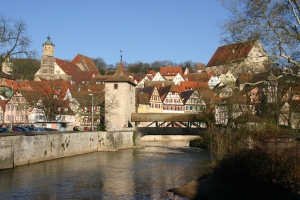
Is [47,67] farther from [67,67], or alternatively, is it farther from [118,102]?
[118,102]

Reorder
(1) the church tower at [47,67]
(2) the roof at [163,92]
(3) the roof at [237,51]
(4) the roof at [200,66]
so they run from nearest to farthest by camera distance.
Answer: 1. (3) the roof at [237,51]
2. (2) the roof at [163,92]
3. (1) the church tower at [47,67]
4. (4) the roof at [200,66]

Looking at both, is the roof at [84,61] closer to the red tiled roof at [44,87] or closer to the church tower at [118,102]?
the red tiled roof at [44,87]

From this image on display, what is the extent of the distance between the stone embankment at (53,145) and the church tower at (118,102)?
372cm

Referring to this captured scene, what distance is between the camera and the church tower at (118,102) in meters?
48.1

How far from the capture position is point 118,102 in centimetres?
4828

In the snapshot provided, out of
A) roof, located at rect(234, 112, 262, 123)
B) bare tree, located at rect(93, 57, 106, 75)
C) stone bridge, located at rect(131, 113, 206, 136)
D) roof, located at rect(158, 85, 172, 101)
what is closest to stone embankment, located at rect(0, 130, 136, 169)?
stone bridge, located at rect(131, 113, 206, 136)

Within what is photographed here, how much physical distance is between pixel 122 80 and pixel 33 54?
19581mm

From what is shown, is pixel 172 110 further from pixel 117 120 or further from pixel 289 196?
pixel 289 196

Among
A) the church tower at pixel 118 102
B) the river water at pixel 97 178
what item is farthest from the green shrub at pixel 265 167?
the church tower at pixel 118 102

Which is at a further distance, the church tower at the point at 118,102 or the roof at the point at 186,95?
the roof at the point at 186,95

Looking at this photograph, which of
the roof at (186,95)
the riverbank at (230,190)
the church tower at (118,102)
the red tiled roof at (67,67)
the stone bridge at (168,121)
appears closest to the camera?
the riverbank at (230,190)

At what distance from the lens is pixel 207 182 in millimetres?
16750

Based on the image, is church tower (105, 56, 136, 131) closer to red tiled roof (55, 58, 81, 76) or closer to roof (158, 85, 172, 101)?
roof (158, 85, 172, 101)

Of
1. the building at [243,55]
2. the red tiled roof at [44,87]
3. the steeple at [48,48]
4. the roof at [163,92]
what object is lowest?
the building at [243,55]
